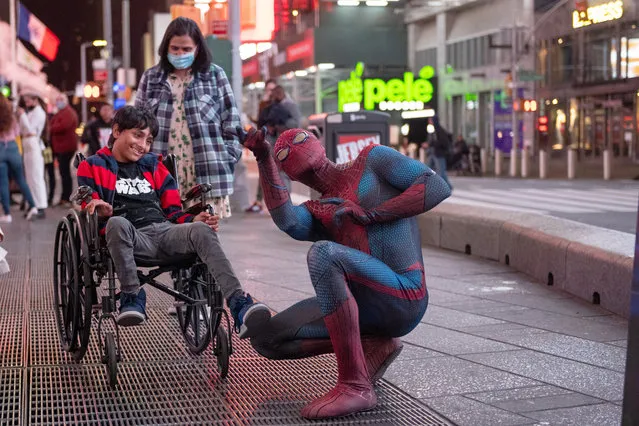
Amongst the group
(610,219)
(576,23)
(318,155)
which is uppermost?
(576,23)

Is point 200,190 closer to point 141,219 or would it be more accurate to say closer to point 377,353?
point 141,219

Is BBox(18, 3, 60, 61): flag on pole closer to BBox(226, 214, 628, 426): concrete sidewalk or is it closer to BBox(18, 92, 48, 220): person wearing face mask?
BBox(18, 92, 48, 220): person wearing face mask

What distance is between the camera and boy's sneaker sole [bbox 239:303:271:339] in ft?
16.1

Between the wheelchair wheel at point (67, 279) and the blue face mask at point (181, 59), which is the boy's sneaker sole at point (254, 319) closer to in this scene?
the wheelchair wheel at point (67, 279)

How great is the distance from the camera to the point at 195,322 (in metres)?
5.96

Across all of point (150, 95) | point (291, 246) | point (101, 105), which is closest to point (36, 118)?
point (101, 105)

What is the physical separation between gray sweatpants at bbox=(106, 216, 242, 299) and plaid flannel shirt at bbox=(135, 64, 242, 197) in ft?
5.27

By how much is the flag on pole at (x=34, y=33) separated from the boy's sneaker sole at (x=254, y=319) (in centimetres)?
6362

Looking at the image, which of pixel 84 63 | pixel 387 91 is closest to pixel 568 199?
pixel 387 91

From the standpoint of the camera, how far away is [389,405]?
493 cm

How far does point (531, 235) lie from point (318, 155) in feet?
15.4

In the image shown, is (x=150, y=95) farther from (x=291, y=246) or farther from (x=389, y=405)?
(x=291, y=246)

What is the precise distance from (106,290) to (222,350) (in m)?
0.64

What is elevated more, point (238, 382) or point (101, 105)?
point (101, 105)
